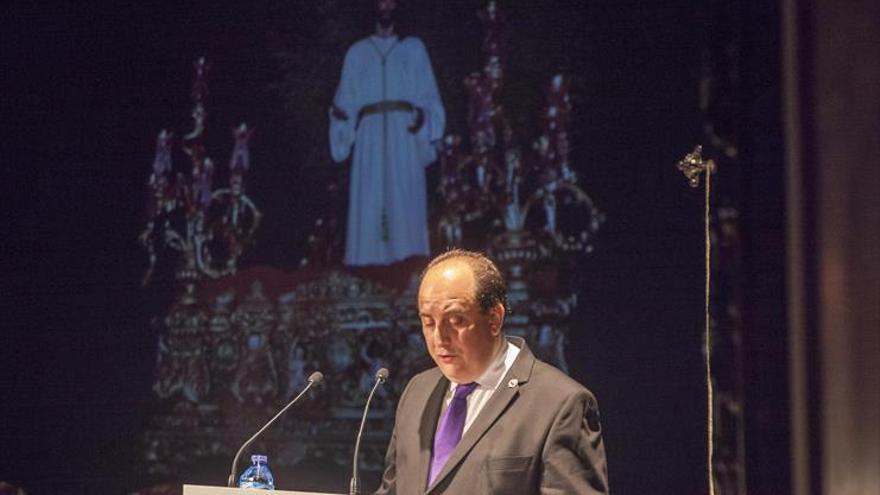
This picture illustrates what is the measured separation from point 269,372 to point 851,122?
3456mm

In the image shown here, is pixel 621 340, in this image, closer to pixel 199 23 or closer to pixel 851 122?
pixel 851 122

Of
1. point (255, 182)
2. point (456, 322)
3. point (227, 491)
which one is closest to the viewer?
point (227, 491)

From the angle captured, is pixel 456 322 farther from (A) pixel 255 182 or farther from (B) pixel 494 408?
(A) pixel 255 182

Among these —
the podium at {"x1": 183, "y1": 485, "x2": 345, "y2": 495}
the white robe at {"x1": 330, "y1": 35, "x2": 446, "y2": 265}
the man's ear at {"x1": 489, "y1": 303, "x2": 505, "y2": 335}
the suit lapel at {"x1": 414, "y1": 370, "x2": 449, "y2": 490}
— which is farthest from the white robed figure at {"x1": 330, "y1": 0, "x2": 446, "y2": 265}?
the podium at {"x1": 183, "y1": 485, "x2": 345, "y2": 495}

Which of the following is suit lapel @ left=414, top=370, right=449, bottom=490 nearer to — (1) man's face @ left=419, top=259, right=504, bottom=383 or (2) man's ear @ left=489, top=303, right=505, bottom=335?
(1) man's face @ left=419, top=259, right=504, bottom=383

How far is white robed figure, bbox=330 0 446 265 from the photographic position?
17.7ft

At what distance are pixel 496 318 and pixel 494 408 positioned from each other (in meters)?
0.23

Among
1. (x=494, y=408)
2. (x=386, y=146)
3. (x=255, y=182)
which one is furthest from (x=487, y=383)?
(x=255, y=182)

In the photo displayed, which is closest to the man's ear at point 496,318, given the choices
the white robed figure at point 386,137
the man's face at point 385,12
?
the white robed figure at point 386,137

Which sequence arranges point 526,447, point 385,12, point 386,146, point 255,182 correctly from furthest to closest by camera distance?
point 255,182 → point 385,12 → point 386,146 → point 526,447

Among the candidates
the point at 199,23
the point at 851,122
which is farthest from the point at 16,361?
the point at 851,122

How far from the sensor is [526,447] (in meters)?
2.58

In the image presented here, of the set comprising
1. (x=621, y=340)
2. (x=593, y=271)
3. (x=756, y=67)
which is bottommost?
(x=621, y=340)

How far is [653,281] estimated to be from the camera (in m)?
4.84
